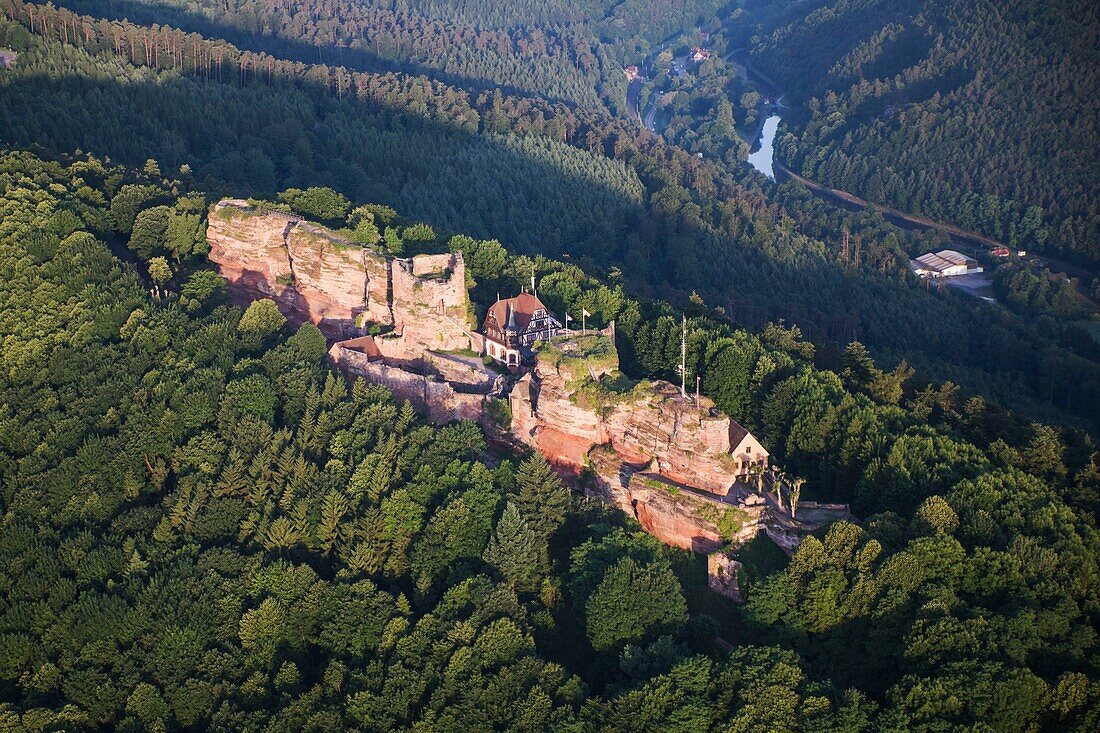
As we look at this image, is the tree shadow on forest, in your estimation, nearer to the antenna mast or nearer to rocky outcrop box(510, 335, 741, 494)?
the antenna mast

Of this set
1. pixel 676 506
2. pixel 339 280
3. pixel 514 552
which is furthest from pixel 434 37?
pixel 514 552

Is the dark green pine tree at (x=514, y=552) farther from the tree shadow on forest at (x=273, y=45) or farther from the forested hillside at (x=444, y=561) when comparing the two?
the tree shadow on forest at (x=273, y=45)

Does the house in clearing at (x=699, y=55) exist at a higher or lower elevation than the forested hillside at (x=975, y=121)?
lower

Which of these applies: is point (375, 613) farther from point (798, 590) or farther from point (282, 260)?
point (282, 260)

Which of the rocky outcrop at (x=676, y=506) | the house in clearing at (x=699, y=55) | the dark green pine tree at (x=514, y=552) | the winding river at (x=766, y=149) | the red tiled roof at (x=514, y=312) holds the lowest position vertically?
the house in clearing at (x=699, y=55)

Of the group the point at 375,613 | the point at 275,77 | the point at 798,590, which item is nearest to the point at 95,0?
the point at 275,77

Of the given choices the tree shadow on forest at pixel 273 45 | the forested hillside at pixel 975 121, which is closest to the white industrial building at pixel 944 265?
the forested hillside at pixel 975 121

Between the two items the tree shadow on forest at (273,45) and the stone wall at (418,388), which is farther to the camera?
the tree shadow on forest at (273,45)
